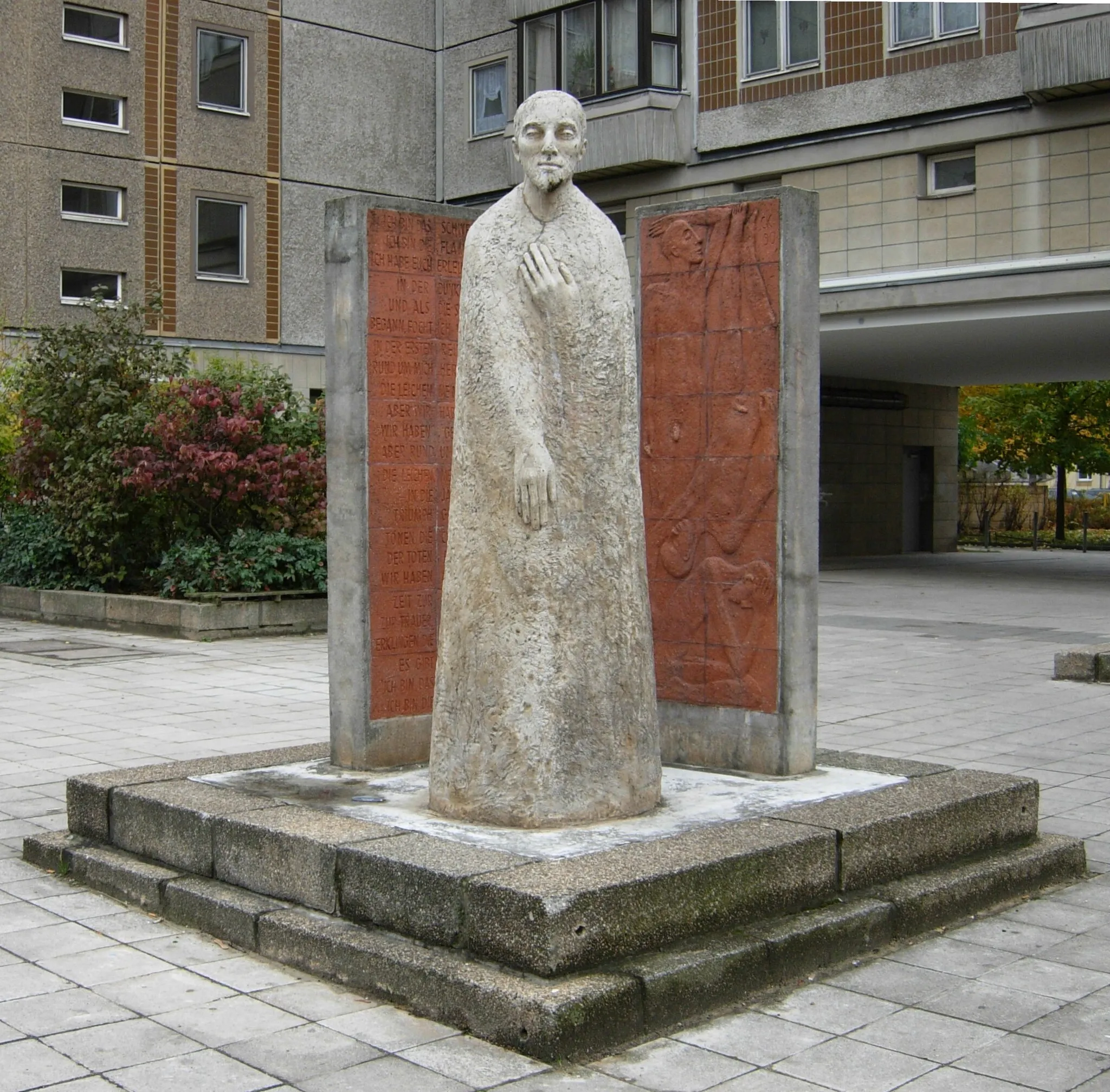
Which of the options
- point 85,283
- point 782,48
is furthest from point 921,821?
point 85,283

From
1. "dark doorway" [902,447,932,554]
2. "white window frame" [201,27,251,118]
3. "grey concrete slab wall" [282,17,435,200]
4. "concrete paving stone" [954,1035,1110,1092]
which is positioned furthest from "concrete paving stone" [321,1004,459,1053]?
"dark doorway" [902,447,932,554]

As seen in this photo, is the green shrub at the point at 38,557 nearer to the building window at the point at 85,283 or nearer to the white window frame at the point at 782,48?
the building window at the point at 85,283

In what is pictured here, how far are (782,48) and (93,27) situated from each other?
39.6 ft

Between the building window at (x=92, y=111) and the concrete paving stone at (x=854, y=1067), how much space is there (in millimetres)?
25511

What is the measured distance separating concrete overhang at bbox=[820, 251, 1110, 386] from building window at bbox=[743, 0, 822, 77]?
12.1 ft

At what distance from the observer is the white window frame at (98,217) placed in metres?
26.7

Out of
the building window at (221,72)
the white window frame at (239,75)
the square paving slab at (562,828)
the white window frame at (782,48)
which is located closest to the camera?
the square paving slab at (562,828)

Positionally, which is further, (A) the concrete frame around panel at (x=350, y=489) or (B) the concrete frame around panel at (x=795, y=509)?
(A) the concrete frame around panel at (x=350, y=489)

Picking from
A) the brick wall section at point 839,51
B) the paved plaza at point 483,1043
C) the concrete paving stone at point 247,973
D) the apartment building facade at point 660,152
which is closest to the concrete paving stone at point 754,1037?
the paved plaza at point 483,1043

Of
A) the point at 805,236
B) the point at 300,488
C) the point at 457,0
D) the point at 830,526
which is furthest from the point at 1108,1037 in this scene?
the point at 457,0

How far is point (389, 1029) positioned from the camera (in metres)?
4.62

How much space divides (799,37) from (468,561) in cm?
1999

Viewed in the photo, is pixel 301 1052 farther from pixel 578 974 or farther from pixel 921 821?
pixel 921 821

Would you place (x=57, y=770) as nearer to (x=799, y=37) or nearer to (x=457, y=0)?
(x=799, y=37)
